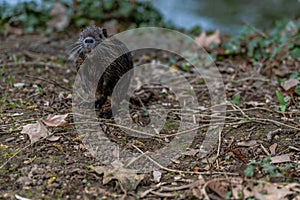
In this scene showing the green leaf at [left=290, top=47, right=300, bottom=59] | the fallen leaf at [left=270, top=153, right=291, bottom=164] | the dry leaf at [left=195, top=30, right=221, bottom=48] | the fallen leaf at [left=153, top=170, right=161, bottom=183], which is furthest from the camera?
the dry leaf at [left=195, top=30, right=221, bottom=48]

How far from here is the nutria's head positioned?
3875mm

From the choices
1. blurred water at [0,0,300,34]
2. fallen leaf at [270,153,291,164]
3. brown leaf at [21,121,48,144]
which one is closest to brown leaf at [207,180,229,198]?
fallen leaf at [270,153,291,164]

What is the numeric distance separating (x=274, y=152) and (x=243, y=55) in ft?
8.04

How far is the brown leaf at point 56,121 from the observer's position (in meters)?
3.80

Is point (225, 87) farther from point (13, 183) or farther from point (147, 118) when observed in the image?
point (13, 183)

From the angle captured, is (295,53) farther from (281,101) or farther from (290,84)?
(281,101)

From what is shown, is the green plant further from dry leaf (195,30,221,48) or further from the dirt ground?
dry leaf (195,30,221,48)

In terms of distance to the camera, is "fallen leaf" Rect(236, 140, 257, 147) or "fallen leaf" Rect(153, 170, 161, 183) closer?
"fallen leaf" Rect(153, 170, 161, 183)

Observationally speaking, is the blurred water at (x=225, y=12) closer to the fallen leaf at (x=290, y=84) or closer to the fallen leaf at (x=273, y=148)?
the fallen leaf at (x=290, y=84)

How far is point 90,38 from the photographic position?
3871 mm

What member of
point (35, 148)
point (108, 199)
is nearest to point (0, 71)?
point (35, 148)

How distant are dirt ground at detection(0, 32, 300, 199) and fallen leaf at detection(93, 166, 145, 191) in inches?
0.4

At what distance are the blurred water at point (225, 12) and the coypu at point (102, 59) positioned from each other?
3.28 metres

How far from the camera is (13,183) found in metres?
3.11
